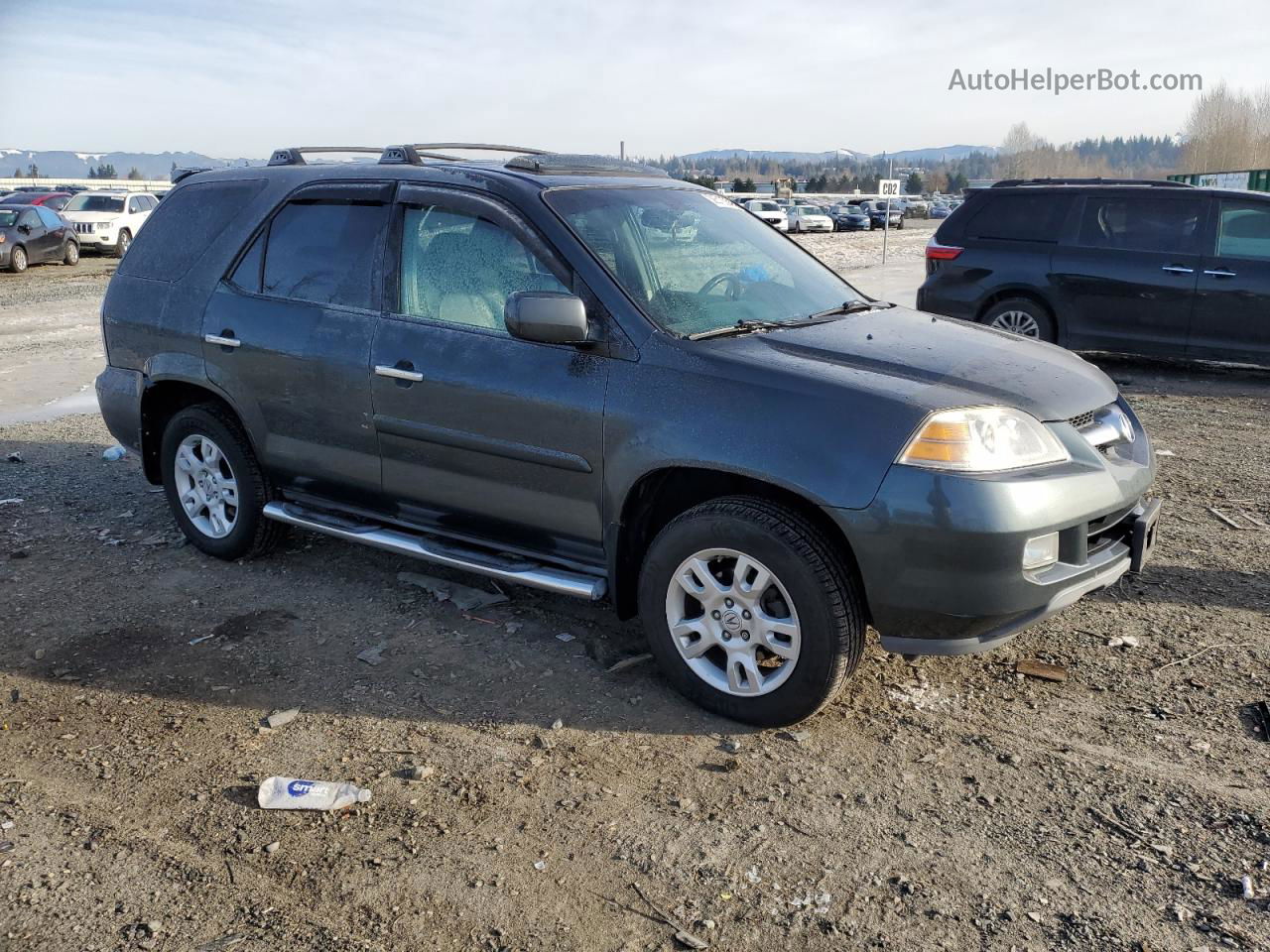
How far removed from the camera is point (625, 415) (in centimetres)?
387

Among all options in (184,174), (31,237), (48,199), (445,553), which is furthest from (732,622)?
(48,199)

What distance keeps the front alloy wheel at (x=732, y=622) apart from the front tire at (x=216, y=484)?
242 centimetres

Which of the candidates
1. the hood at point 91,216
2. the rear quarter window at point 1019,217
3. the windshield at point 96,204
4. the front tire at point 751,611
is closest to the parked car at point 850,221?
the windshield at point 96,204

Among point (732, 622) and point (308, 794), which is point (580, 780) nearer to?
point (732, 622)

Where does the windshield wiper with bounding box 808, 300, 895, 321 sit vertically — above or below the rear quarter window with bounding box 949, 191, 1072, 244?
below

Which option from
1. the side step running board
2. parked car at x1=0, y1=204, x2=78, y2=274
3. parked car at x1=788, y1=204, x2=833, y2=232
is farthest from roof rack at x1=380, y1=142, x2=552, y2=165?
parked car at x1=788, y1=204, x2=833, y2=232

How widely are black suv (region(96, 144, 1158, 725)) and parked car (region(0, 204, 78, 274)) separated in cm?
2079

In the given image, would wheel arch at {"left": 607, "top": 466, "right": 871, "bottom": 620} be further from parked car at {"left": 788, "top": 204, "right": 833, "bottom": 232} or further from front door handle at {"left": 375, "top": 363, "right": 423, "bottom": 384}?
parked car at {"left": 788, "top": 204, "right": 833, "bottom": 232}

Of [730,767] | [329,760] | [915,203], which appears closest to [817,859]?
[730,767]

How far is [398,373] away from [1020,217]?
306 inches

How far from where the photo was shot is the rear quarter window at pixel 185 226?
5.34 metres

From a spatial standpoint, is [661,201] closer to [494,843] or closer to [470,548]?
[470,548]

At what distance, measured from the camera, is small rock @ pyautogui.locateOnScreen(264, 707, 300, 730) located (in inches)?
153

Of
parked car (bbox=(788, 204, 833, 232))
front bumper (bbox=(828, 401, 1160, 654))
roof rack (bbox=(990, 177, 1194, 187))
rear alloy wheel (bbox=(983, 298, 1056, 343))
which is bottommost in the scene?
front bumper (bbox=(828, 401, 1160, 654))
